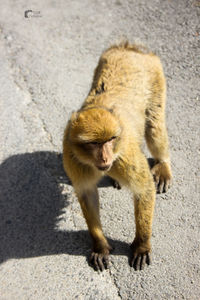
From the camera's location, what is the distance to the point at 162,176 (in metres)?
4.30

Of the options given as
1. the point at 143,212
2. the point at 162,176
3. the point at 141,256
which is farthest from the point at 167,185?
the point at 141,256

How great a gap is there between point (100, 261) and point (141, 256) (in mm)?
409

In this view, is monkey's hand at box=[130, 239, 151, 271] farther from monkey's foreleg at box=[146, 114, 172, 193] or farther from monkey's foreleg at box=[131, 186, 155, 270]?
monkey's foreleg at box=[146, 114, 172, 193]

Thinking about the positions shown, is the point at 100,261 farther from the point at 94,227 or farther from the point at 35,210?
the point at 35,210

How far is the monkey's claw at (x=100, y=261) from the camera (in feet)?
11.7

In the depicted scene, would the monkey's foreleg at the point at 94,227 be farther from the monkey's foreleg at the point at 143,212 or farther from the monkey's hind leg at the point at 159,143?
the monkey's hind leg at the point at 159,143

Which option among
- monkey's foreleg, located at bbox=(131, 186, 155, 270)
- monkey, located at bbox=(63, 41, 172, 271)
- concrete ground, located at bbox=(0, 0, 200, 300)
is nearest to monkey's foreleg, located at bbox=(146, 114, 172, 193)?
monkey, located at bbox=(63, 41, 172, 271)

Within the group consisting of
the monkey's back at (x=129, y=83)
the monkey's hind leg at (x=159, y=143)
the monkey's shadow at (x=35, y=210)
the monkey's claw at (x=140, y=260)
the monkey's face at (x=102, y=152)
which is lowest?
the monkey's claw at (x=140, y=260)

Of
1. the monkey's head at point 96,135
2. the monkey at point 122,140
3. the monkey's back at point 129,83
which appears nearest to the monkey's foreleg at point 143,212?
the monkey at point 122,140

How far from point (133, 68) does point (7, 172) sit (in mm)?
2030

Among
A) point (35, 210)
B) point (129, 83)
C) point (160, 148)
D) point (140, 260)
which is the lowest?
point (140, 260)

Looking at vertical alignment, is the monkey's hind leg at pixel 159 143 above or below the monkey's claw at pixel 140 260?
above

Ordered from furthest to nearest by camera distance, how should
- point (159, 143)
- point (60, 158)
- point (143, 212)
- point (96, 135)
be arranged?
point (60, 158), point (159, 143), point (143, 212), point (96, 135)

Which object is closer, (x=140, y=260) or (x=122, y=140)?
(x=122, y=140)
